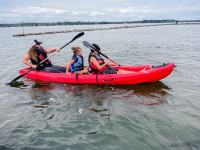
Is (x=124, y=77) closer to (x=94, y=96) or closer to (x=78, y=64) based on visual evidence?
(x=94, y=96)

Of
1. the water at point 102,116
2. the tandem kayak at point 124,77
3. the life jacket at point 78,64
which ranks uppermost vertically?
the life jacket at point 78,64

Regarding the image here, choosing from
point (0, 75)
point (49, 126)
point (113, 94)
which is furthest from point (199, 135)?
point (0, 75)

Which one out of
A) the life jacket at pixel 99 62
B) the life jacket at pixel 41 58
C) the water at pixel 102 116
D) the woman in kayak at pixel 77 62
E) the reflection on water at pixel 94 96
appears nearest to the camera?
the water at pixel 102 116

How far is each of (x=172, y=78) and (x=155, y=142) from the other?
15.6 feet

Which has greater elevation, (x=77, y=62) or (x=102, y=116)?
(x=77, y=62)

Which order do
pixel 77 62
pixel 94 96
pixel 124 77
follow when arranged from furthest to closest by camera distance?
pixel 77 62 → pixel 124 77 → pixel 94 96

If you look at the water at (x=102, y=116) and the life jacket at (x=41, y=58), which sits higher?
the life jacket at (x=41, y=58)

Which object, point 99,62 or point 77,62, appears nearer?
point 99,62

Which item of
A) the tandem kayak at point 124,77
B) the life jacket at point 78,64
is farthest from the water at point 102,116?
the life jacket at point 78,64

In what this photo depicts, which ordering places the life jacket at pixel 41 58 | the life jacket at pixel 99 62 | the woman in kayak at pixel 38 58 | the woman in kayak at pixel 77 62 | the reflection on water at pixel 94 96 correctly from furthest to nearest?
the life jacket at pixel 41 58 → the woman in kayak at pixel 38 58 → the woman in kayak at pixel 77 62 → the life jacket at pixel 99 62 → the reflection on water at pixel 94 96

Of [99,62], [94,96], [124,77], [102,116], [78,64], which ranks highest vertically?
[99,62]

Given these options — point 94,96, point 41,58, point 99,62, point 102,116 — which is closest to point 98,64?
point 99,62

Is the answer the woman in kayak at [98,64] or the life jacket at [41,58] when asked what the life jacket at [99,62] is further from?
the life jacket at [41,58]

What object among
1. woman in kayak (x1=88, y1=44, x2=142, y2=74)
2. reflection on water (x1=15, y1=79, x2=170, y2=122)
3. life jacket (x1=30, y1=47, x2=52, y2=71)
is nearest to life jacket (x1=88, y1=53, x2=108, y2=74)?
woman in kayak (x1=88, y1=44, x2=142, y2=74)
